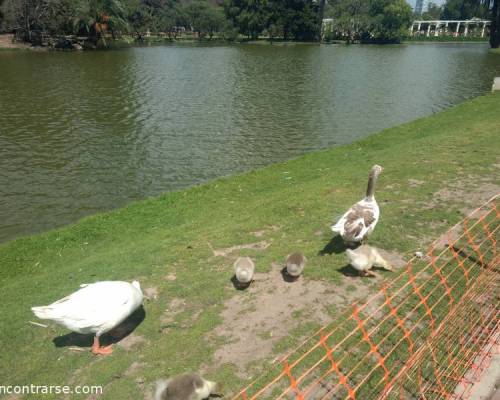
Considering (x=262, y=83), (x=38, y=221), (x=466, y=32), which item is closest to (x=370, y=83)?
(x=262, y=83)

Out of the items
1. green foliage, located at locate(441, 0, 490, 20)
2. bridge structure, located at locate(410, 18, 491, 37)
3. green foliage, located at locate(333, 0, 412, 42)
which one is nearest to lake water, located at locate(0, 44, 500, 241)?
green foliage, located at locate(333, 0, 412, 42)

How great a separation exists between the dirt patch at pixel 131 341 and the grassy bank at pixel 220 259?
0.02m

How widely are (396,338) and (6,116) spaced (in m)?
28.8

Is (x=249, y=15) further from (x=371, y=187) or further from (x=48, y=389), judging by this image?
(x=48, y=389)

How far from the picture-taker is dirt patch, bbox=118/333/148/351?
6.58 m

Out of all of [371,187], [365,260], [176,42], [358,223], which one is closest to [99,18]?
[176,42]

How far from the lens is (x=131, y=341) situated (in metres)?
6.69

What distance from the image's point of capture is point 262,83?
40.5m

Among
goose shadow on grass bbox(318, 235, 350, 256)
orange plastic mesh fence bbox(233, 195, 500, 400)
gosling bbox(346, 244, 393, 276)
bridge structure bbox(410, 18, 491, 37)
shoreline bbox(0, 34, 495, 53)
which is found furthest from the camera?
bridge structure bbox(410, 18, 491, 37)

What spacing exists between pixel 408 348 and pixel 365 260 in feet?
5.94

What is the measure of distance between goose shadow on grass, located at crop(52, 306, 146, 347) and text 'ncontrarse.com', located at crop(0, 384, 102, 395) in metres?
0.81

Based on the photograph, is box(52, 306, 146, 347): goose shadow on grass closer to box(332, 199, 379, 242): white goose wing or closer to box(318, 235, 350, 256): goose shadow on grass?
box(318, 235, 350, 256): goose shadow on grass

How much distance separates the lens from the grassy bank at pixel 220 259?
630cm

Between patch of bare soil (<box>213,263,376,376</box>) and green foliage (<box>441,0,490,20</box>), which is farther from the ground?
green foliage (<box>441,0,490,20</box>)
